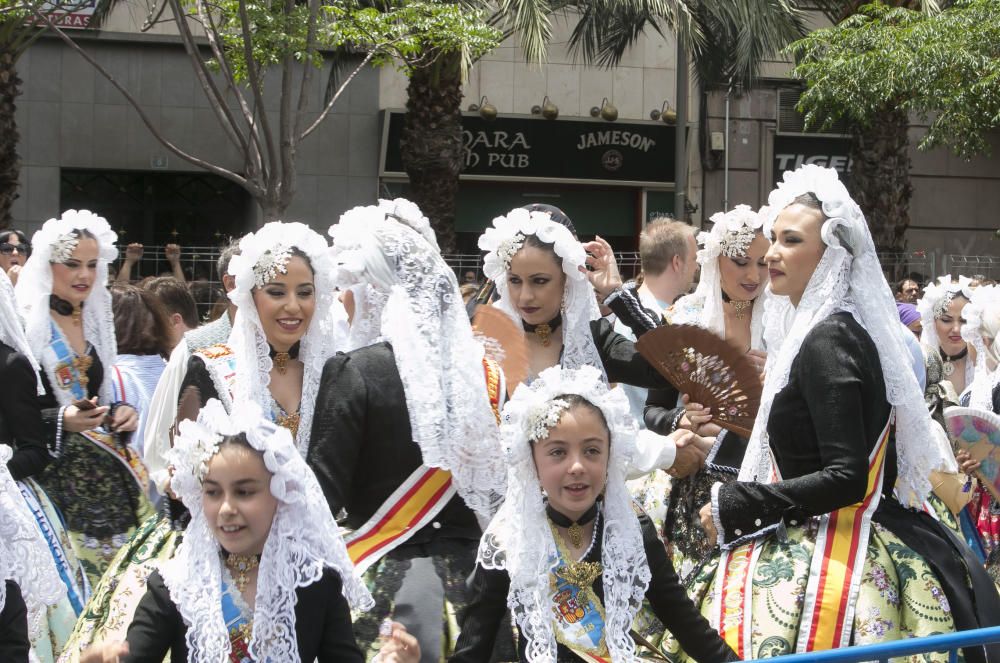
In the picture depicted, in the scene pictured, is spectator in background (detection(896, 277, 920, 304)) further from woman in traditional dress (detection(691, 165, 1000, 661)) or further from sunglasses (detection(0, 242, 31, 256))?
woman in traditional dress (detection(691, 165, 1000, 661))

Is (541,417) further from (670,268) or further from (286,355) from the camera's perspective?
(670,268)

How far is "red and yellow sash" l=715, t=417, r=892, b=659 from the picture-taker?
149 inches

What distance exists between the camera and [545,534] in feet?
11.7

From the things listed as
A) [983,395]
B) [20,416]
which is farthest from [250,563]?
[983,395]

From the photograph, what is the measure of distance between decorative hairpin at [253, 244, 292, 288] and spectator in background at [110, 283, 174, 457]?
2.09m

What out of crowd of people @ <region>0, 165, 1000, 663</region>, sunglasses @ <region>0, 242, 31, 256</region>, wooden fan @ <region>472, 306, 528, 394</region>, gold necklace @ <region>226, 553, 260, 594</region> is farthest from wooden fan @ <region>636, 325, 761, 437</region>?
sunglasses @ <region>0, 242, 31, 256</region>

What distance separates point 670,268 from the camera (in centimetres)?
643

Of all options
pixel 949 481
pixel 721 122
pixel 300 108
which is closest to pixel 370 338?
pixel 949 481

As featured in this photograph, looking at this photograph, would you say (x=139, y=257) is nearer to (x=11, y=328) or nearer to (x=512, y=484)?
(x=11, y=328)

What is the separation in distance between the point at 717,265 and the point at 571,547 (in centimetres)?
218

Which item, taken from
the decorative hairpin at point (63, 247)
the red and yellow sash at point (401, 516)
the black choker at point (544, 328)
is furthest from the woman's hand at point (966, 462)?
the decorative hairpin at point (63, 247)

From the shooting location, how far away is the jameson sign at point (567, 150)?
818 inches

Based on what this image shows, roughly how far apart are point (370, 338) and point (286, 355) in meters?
0.43

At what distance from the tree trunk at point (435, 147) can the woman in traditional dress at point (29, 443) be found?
11.4 metres
